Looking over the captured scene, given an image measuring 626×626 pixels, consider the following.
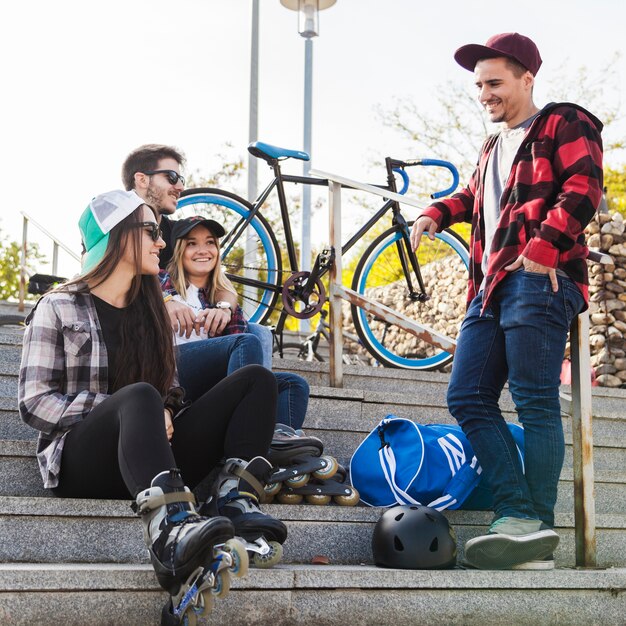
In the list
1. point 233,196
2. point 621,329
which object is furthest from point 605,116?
point 233,196

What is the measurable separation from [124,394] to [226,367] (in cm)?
100

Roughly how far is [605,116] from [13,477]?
19.6 metres

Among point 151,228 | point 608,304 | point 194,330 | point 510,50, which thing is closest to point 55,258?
point 194,330

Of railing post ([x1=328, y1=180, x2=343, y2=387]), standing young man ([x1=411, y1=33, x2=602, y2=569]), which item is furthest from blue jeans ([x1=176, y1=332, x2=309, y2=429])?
railing post ([x1=328, y1=180, x2=343, y2=387])

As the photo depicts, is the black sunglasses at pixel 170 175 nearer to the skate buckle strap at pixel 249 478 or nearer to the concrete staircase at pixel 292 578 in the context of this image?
the concrete staircase at pixel 292 578

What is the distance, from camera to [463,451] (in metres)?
3.59

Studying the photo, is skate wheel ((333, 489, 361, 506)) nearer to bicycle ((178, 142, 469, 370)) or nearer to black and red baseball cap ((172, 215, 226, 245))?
black and red baseball cap ((172, 215, 226, 245))

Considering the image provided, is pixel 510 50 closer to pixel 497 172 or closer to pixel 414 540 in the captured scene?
pixel 497 172

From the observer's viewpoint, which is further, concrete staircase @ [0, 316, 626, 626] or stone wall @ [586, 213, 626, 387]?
stone wall @ [586, 213, 626, 387]

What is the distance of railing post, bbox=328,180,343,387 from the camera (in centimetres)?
479

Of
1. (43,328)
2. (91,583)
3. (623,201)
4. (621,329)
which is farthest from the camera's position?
(623,201)

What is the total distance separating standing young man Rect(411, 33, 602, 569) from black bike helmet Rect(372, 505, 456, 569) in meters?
0.11

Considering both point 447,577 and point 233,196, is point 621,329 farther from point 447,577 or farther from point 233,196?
point 447,577

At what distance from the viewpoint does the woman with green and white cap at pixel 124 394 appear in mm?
2740
